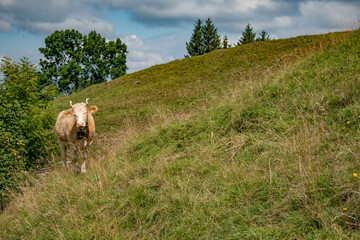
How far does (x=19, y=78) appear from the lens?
1106 centimetres

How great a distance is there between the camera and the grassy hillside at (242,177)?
12.4ft

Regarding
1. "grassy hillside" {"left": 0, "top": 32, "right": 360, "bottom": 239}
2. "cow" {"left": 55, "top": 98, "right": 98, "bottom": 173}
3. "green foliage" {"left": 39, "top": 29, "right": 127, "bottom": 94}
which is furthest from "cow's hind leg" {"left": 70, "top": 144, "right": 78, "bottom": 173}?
"green foliage" {"left": 39, "top": 29, "right": 127, "bottom": 94}

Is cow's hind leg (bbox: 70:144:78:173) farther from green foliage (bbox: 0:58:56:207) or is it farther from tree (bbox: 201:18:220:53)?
tree (bbox: 201:18:220:53)

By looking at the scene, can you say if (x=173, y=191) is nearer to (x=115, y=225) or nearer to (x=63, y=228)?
(x=115, y=225)

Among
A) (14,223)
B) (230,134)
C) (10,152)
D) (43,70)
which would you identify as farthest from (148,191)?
(43,70)

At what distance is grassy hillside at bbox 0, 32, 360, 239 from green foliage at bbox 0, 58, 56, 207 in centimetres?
190

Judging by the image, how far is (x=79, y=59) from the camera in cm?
5316

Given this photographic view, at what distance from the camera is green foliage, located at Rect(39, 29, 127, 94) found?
170 feet

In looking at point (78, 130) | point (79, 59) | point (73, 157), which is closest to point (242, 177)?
point (78, 130)

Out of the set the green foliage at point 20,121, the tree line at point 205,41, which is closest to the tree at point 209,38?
the tree line at point 205,41

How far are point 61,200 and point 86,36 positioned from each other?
177 feet

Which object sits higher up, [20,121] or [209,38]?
[209,38]

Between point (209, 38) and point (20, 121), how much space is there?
58394mm

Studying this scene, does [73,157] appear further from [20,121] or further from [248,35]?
[248,35]
